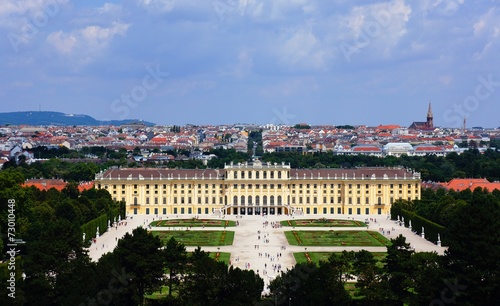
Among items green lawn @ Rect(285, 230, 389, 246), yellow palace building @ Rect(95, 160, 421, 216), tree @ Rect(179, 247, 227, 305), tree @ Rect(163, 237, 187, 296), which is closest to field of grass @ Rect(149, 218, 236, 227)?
yellow palace building @ Rect(95, 160, 421, 216)

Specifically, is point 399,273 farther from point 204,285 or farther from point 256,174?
point 256,174

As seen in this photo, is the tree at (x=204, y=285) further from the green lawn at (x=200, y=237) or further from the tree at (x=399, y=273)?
the green lawn at (x=200, y=237)

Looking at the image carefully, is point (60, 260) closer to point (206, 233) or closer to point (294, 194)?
point (206, 233)

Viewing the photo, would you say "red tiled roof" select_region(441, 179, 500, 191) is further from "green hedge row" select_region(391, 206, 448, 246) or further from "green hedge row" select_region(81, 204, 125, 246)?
"green hedge row" select_region(81, 204, 125, 246)

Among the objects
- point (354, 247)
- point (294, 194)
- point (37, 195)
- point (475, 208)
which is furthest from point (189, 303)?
→ point (294, 194)

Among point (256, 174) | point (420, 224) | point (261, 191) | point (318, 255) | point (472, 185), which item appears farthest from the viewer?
point (256, 174)

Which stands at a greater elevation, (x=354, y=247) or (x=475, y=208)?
(x=475, y=208)

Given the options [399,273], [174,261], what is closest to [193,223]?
[174,261]
